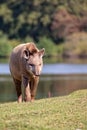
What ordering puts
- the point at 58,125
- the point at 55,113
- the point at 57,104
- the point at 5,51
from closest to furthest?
1. the point at 58,125
2. the point at 55,113
3. the point at 57,104
4. the point at 5,51

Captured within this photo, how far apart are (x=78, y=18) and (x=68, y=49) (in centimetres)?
903

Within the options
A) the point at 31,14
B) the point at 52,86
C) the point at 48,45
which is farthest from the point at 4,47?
the point at 52,86

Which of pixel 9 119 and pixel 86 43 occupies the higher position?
pixel 9 119

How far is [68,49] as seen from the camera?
258ft

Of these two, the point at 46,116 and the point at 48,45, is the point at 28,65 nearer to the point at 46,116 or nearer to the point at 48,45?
A: the point at 46,116

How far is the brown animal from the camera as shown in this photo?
1227cm

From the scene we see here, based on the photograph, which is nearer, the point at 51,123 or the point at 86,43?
the point at 51,123

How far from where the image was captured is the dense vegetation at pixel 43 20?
8144 cm

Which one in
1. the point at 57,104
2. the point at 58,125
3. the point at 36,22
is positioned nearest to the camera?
the point at 58,125

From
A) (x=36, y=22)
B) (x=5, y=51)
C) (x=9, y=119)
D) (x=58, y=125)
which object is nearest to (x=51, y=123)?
(x=58, y=125)

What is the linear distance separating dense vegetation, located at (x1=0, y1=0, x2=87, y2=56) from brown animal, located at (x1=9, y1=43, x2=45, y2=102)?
214 feet

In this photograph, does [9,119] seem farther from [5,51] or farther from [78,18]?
[78,18]

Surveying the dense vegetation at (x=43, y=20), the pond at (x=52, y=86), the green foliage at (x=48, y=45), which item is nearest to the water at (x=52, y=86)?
the pond at (x=52, y=86)

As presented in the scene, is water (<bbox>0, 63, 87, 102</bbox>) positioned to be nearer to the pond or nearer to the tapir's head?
the pond
